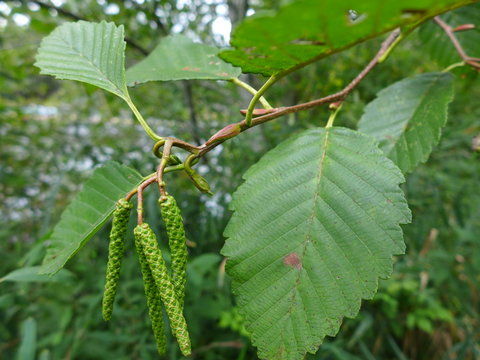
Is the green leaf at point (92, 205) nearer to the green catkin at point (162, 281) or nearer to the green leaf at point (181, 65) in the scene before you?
the green catkin at point (162, 281)

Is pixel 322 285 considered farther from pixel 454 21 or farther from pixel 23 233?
pixel 23 233

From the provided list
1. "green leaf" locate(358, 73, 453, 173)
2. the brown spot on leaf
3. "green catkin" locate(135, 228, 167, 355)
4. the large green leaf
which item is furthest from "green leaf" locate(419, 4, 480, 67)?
"green catkin" locate(135, 228, 167, 355)

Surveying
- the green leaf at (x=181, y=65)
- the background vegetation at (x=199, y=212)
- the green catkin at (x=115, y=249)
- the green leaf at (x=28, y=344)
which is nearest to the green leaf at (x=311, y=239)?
the green catkin at (x=115, y=249)

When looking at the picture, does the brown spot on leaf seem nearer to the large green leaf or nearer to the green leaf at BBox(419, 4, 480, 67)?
the large green leaf

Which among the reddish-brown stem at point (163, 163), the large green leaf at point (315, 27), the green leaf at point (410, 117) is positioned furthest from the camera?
the green leaf at point (410, 117)

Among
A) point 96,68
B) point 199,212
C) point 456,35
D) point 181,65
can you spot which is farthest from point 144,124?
point 199,212
